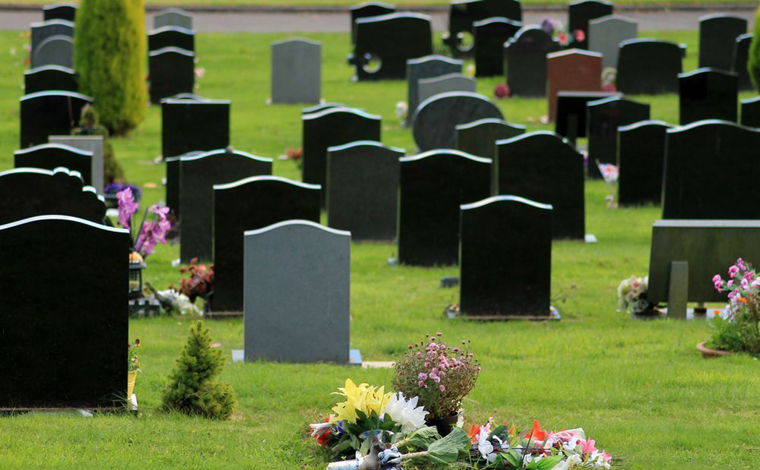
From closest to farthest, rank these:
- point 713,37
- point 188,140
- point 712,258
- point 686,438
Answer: point 686,438, point 712,258, point 188,140, point 713,37

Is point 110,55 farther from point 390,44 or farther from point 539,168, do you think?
point 539,168

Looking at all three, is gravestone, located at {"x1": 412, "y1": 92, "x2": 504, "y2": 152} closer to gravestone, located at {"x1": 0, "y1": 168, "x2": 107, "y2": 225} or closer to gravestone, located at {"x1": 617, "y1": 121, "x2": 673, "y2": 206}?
gravestone, located at {"x1": 617, "y1": 121, "x2": 673, "y2": 206}

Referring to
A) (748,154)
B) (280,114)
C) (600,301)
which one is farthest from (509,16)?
(600,301)

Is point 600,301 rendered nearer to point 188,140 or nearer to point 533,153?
point 533,153

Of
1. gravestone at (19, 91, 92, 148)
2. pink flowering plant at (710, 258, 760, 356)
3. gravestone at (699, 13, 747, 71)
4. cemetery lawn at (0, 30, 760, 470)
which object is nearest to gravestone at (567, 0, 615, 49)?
gravestone at (699, 13, 747, 71)

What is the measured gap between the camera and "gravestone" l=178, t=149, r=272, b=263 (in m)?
14.4

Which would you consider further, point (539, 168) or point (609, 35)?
point (609, 35)

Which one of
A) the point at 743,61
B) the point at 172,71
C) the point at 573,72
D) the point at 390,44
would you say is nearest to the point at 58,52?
the point at 172,71

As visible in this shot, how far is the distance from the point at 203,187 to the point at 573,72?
10508mm

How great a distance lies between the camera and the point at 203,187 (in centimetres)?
1441

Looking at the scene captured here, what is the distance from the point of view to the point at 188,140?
63.0 ft

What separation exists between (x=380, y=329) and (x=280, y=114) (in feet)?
42.6

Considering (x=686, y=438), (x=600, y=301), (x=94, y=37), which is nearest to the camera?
(x=686, y=438)

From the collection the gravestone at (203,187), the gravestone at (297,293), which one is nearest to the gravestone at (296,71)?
the gravestone at (203,187)
